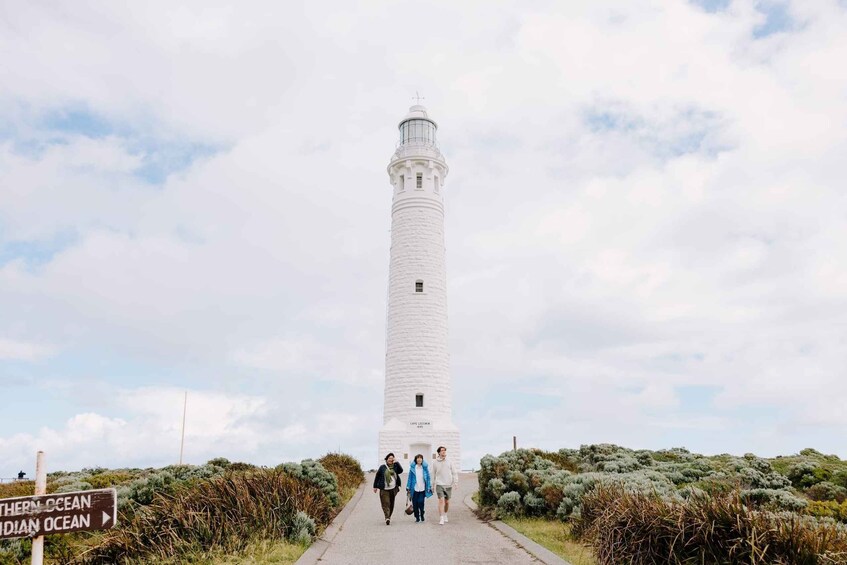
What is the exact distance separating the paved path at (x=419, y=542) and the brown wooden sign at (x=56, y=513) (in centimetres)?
464

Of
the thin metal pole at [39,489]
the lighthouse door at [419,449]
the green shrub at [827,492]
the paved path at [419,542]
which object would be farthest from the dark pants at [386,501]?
the lighthouse door at [419,449]

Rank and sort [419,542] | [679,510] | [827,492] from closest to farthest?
1. [679,510]
2. [419,542]
3. [827,492]

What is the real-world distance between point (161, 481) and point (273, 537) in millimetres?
5591

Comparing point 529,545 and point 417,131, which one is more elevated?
point 417,131

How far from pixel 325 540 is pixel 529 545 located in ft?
11.7

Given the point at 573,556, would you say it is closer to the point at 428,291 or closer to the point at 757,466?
the point at 757,466

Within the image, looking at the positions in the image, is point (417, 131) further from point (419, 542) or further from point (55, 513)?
point (55, 513)

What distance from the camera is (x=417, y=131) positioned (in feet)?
114

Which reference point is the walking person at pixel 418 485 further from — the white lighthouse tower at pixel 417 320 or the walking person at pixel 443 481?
the white lighthouse tower at pixel 417 320

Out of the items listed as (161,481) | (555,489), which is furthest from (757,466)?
(161,481)

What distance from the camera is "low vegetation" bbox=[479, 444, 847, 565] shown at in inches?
295

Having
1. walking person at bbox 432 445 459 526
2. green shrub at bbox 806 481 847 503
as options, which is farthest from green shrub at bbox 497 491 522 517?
green shrub at bbox 806 481 847 503

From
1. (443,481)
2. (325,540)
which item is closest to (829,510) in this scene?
(443,481)

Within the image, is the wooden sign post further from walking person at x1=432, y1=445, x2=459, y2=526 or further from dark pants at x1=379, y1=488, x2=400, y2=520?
walking person at x1=432, y1=445, x2=459, y2=526
